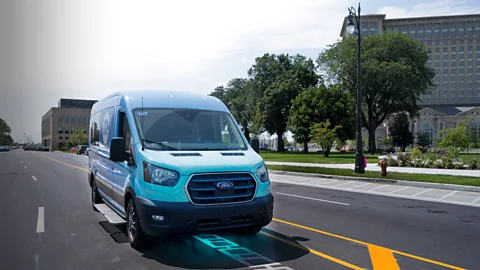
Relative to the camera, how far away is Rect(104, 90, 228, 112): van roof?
23.4 ft

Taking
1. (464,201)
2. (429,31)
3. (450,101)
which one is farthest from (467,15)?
(464,201)

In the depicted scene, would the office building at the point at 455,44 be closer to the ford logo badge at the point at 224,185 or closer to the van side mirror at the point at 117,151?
the van side mirror at the point at 117,151

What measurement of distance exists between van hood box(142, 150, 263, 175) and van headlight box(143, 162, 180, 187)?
6cm

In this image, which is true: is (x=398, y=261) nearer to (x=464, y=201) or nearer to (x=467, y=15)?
(x=464, y=201)

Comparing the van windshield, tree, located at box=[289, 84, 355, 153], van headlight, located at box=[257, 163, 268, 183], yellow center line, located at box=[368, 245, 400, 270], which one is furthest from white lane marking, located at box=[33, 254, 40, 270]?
tree, located at box=[289, 84, 355, 153]

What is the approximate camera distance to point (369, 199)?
13148 mm

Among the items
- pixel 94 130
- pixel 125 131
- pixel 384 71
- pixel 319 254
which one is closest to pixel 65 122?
pixel 384 71

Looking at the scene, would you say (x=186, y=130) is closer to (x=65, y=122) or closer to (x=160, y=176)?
(x=160, y=176)

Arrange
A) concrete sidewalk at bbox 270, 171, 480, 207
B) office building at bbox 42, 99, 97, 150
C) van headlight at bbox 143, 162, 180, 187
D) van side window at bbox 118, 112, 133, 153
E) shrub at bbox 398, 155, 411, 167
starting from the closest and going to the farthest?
van headlight at bbox 143, 162, 180, 187, van side window at bbox 118, 112, 133, 153, concrete sidewalk at bbox 270, 171, 480, 207, shrub at bbox 398, 155, 411, 167, office building at bbox 42, 99, 97, 150

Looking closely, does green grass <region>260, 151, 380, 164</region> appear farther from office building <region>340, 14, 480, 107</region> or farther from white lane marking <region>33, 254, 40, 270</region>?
office building <region>340, 14, 480, 107</region>

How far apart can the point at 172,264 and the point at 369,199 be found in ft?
29.5

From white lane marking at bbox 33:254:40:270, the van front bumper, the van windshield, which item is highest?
the van windshield

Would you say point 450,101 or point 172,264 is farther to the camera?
point 450,101

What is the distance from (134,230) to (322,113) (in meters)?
43.7
